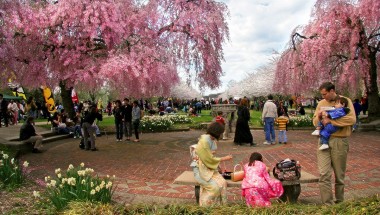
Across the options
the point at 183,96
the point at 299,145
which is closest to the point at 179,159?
the point at 299,145

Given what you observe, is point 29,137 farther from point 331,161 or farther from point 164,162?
point 331,161

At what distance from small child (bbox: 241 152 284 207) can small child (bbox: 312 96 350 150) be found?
2.83 ft

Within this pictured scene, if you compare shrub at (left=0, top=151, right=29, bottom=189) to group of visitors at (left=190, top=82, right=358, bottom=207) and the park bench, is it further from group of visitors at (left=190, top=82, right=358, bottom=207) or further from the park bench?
the park bench

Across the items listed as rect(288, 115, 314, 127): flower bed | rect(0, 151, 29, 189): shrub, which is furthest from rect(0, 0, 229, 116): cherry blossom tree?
rect(288, 115, 314, 127): flower bed

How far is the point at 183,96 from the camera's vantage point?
74.2 metres

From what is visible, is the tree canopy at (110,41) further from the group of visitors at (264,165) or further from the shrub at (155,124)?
the group of visitors at (264,165)

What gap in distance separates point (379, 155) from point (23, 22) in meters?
11.9

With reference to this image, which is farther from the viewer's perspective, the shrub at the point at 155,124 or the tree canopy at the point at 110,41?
the shrub at the point at 155,124

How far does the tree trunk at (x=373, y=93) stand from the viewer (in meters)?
17.6

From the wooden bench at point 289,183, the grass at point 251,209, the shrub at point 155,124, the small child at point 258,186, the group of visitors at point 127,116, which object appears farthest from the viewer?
the shrub at point 155,124

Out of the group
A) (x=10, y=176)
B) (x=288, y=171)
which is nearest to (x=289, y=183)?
(x=288, y=171)

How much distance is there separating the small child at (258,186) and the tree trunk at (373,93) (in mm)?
14721

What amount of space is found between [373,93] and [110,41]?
1284 centimetres

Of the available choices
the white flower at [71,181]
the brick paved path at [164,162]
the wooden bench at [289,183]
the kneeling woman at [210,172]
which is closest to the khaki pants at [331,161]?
the wooden bench at [289,183]
